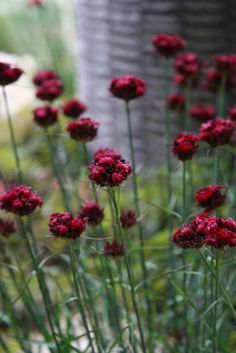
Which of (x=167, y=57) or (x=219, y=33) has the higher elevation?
(x=167, y=57)

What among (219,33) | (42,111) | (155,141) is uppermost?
(42,111)

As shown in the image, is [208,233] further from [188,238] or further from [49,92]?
[49,92]

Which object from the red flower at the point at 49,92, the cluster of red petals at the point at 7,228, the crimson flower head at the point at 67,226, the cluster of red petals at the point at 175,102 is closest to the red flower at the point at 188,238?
the crimson flower head at the point at 67,226

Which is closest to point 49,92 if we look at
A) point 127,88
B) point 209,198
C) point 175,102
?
point 127,88

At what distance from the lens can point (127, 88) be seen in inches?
37.3

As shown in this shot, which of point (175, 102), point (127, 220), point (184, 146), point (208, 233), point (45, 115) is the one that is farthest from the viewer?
point (175, 102)

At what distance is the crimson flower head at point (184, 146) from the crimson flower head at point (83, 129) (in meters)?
0.15

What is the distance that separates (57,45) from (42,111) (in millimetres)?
1916

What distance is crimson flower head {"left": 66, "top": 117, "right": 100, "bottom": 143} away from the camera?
35.7 inches

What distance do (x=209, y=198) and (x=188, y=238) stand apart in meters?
0.12

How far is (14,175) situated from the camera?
2340 mm

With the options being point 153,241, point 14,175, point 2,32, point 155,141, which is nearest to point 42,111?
point 153,241

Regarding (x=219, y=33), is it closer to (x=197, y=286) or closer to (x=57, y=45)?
(x=197, y=286)

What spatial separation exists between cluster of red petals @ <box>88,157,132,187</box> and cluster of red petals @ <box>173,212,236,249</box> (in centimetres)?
10
